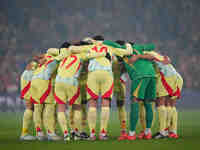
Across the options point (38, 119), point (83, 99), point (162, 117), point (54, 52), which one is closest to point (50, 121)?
point (38, 119)

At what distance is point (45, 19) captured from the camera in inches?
1348

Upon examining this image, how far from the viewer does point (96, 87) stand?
10281 mm

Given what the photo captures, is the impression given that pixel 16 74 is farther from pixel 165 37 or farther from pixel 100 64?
pixel 100 64

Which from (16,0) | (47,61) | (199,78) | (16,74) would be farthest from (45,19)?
(47,61)

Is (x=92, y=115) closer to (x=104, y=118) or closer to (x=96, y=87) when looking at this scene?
(x=104, y=118)

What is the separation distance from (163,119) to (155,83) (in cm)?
82

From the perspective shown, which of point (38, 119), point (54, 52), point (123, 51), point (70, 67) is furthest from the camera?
point (54, 52)

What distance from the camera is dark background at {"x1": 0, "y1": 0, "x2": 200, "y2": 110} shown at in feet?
105

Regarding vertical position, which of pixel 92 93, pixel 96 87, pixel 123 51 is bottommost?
pixel 92 93

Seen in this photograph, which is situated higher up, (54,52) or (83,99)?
(54,52)

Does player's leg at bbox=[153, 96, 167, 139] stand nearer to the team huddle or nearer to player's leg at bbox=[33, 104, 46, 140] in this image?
the team huddle

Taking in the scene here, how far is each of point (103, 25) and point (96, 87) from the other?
78.5ft

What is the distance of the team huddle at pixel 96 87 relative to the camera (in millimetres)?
10266

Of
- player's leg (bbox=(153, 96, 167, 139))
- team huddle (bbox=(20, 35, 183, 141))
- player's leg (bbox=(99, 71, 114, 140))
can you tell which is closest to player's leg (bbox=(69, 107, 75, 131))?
team huddle (bbox=(20, 35, 183, 141))
